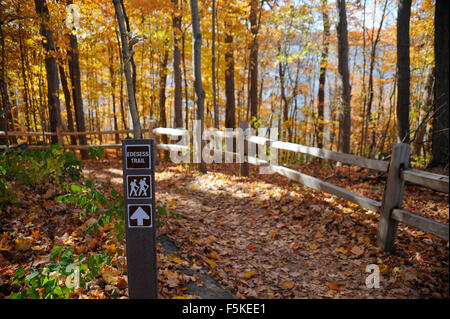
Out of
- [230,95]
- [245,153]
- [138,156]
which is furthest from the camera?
[230,95]

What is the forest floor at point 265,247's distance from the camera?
3.22 metres

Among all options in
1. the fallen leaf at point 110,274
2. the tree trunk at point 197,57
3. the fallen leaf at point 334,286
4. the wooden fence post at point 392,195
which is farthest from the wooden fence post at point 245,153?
the fallen leaf at point 110,274

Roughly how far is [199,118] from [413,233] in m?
5.45

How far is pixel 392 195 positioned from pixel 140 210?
325cm

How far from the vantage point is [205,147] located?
26.2 feet

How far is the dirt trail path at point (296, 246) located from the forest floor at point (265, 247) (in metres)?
0.01

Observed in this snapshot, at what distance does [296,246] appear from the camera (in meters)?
4.34

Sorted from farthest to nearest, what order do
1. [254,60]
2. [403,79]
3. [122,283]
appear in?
[254,60], [403,79], [122,283]

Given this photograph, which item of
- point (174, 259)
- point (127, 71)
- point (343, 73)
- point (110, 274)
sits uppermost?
point (343, 73)

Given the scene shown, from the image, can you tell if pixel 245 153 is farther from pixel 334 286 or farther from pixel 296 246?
pixel 334 286

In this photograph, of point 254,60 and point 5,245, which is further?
point 254,60

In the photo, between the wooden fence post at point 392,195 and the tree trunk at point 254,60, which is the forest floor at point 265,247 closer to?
the wooden fence post at point 392,195

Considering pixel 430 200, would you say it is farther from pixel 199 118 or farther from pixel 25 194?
pixel 25 194

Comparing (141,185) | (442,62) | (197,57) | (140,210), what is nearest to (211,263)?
(140,210)
